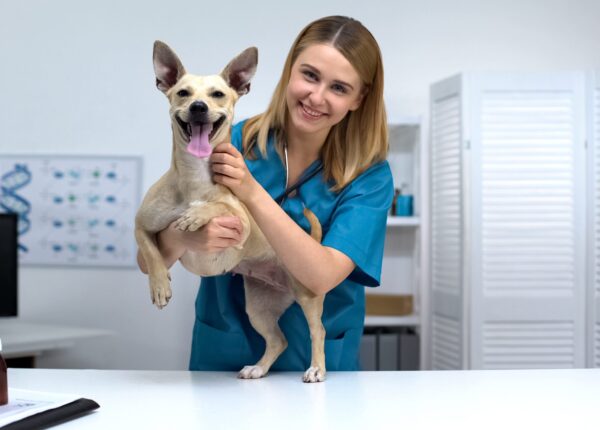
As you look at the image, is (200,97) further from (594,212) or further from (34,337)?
(594,212)

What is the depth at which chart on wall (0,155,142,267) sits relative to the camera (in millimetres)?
3471

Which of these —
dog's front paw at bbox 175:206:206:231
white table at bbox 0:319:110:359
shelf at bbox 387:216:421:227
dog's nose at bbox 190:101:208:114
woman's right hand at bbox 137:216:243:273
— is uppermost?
dog's nose at bbox 190:101:208:114

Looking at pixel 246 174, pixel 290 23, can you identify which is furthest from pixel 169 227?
pixel 290 23

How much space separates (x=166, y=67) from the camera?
1484mm

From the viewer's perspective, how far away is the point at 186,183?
1449mm

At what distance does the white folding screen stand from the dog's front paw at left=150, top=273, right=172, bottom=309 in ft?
6.09

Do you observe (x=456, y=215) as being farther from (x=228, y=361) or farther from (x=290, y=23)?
(x=228, y=361)

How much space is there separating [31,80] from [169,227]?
7.78 ft

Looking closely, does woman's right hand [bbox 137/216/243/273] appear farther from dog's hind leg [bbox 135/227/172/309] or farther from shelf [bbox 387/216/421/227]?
shelf [bbox 387/216/421/227]

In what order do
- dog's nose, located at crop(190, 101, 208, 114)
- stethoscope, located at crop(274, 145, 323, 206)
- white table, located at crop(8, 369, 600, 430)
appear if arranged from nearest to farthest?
white table, located at crop(8, 369, 600, 430), dog's nose, located at crop(190, 101, 208, 114), stethoscope, located at crop(274, 145, 323, 206)

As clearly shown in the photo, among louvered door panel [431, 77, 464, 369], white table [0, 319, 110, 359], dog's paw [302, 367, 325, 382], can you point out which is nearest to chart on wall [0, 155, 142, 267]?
white table [0, 319, 110, 359]

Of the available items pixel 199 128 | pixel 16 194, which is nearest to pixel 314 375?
pixel 199 128

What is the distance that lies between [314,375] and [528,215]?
184 centimetres

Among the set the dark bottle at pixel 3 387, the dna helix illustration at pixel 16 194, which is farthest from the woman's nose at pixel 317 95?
the dna helix illustration at pixel 16 194
